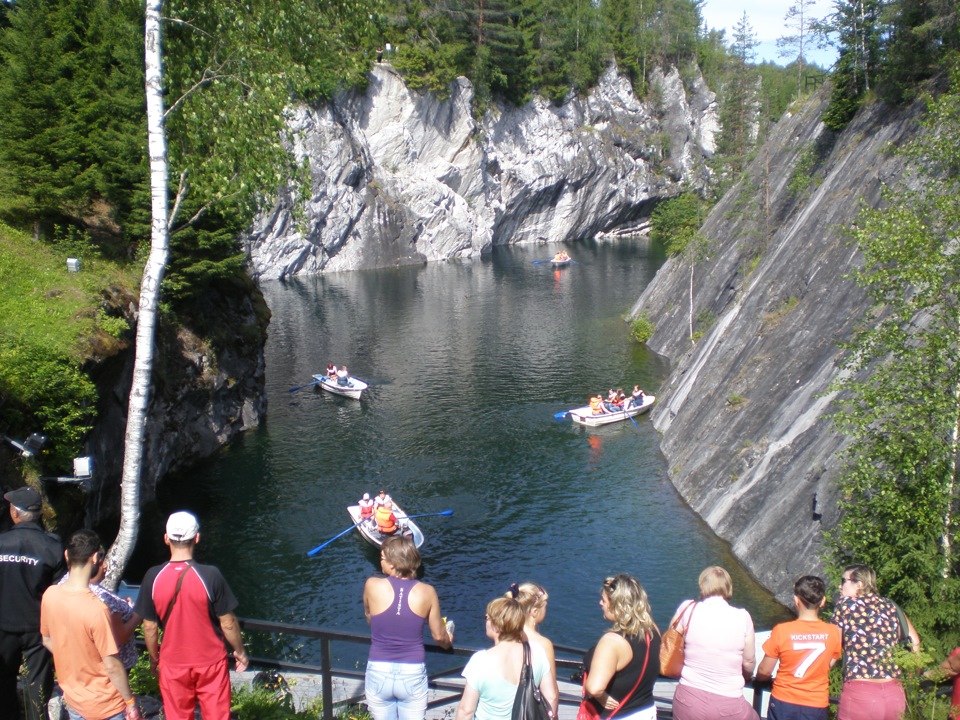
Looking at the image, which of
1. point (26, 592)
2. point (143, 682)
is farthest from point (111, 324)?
point (26, 592)

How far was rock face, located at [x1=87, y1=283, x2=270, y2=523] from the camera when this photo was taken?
836 inches

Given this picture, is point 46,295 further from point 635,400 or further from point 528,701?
point 635,400

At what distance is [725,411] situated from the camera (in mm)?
27266

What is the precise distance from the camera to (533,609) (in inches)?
228

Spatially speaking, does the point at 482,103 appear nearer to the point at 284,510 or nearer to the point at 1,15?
the point at 1,15

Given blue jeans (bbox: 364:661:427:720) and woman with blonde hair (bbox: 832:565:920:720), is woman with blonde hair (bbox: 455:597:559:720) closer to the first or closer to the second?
blue jeans (bbox: 364:661:427:720)

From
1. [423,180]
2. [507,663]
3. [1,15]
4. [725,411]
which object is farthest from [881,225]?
[423,180]

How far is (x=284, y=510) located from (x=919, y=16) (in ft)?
94.3

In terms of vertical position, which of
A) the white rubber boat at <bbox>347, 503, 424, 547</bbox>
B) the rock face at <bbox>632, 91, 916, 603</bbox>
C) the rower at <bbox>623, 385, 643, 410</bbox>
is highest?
the rock face at <bbox>632, 91, 916, 603</bbox>

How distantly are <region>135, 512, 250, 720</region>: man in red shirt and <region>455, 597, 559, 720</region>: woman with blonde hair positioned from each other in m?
1.99

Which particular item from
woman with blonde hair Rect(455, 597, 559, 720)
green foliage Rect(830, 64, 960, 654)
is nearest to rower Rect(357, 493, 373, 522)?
green foliage Rect(830, 64, 960, 654)

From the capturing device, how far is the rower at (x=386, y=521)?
23359 millimetres

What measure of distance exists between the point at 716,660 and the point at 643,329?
1716 inches

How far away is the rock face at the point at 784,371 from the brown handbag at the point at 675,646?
919 cm
